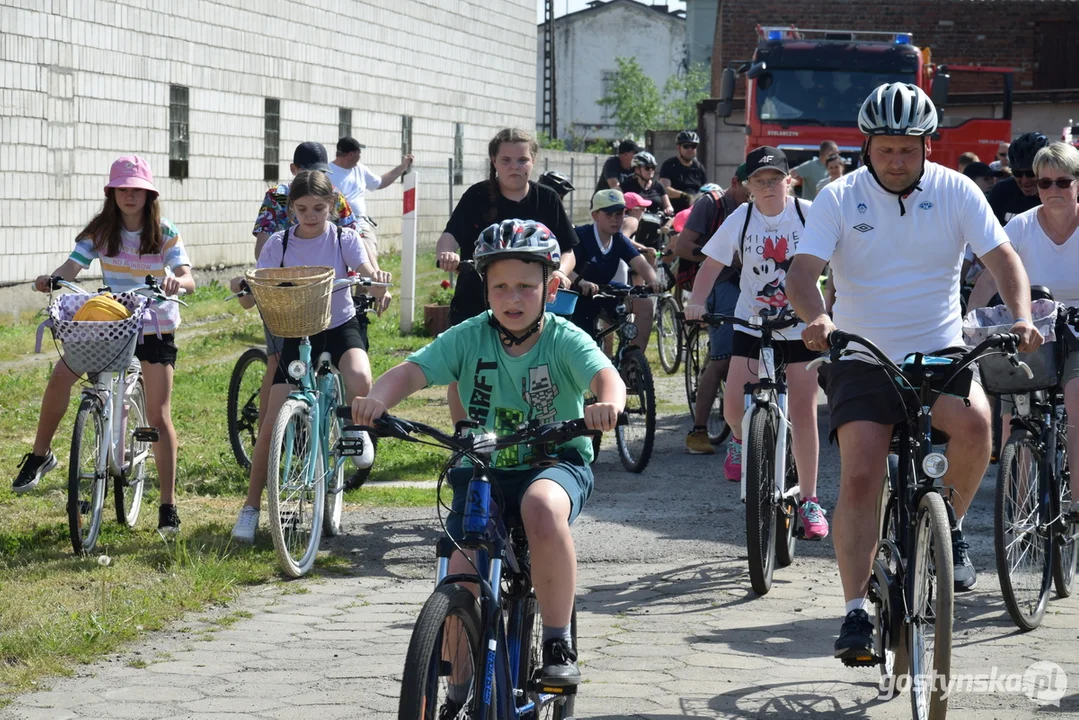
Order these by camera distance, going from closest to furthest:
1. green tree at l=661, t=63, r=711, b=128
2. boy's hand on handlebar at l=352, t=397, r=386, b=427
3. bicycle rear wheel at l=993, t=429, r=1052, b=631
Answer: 1. boy's hand on handlebar at l=352, t=397, r=386, b=427
2. bicycle rear wheel at l=993, t=429, r=1052, b=631
3. green tree at l=661, t=63, r=711, b=128

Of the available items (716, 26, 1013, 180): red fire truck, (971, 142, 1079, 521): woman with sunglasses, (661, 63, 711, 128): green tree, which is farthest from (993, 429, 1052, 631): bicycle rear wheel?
(661, 63, 711, 128): green tree

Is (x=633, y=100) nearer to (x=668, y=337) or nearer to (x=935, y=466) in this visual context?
(x=668, y=337)

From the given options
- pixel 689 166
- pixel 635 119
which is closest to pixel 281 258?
pixel 689 166

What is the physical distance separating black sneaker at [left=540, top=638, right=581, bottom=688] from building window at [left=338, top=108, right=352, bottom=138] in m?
21.5

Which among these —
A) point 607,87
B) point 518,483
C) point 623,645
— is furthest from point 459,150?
point 607,87

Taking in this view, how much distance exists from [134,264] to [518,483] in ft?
12.8

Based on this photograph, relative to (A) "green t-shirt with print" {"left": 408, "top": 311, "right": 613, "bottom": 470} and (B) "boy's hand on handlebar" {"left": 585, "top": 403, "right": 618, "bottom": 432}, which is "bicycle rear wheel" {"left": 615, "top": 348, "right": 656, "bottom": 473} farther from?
(B) "boy's hand on handlebar" {"left": 585, "top": 403, "right": 618, "bottom": 432}

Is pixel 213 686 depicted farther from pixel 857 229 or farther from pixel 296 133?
pixel 296 133

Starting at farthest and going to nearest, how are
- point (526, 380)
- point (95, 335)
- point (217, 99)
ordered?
point (217, 99) → point (95, 335) → point (526, 380)

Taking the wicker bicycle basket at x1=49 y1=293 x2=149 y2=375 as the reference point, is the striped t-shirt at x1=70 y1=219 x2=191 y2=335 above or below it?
above

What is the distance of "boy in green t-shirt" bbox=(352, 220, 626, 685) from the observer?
4.02 m

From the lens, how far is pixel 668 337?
1544 centimetres

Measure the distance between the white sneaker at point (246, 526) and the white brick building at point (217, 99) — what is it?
967cm

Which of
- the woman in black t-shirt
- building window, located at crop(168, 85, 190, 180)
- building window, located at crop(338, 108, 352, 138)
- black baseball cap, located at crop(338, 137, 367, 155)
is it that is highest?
building window, located at crop(338, 108, 352, 138)
